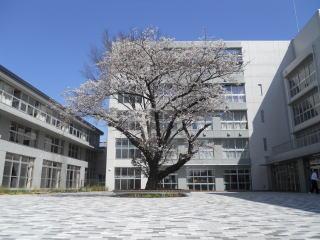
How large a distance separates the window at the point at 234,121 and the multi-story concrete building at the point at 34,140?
16.1m

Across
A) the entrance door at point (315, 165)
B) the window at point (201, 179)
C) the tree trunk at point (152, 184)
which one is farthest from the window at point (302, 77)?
the tree trunk at point (152, 184)

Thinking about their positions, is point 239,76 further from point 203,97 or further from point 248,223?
point 248,223

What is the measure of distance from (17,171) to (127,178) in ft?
44.1

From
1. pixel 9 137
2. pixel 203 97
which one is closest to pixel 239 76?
pixel 203 97

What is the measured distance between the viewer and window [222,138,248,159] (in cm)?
3569

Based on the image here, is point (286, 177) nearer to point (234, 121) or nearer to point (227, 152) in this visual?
point (227, 152)

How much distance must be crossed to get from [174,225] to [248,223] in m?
1.71

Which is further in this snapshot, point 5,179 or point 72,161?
point 72,161

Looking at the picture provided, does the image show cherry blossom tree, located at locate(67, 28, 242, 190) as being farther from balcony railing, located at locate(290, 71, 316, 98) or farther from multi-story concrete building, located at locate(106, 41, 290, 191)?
multi-story concrete building, located at locate(106, 41, 290, 191)

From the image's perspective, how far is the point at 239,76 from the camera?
121 feet

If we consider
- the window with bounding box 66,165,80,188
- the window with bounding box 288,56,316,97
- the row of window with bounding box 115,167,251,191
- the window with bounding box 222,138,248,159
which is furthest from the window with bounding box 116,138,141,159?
the window with bounding box 288,56,316,97

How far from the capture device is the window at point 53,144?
31.9 meters

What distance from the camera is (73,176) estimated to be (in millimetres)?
37438

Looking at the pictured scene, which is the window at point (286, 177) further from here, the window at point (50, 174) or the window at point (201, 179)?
the window at point (50, 174)
